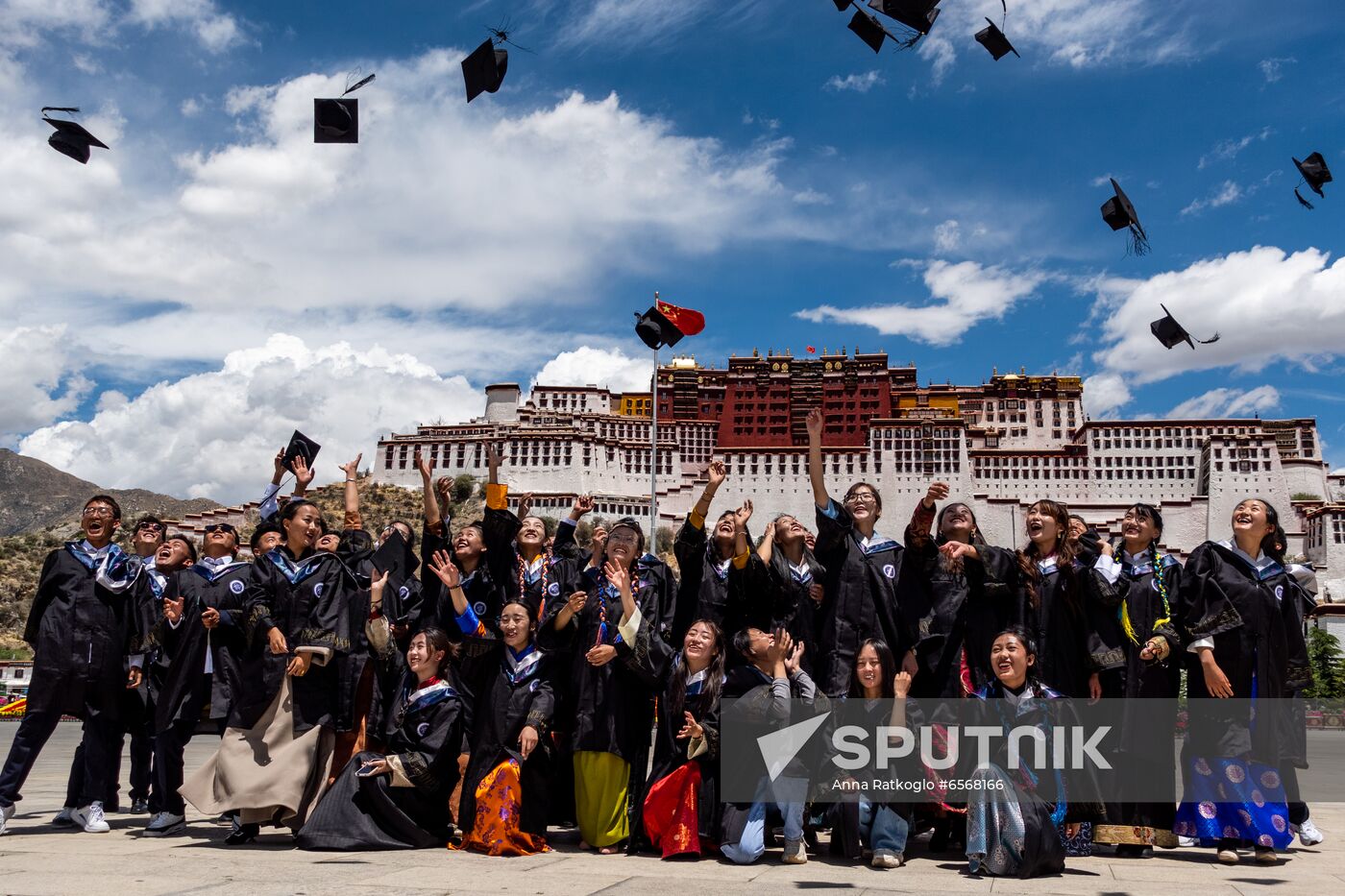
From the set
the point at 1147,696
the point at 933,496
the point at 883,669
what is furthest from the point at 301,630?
the point at 1147,696

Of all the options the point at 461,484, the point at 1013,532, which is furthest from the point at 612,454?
the point at 1013,532

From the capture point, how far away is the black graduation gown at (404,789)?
5832mm

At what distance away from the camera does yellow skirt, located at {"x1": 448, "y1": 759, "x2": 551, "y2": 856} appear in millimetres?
5828

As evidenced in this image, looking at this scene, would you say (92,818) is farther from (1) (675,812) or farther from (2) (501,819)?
(1) (675,812)

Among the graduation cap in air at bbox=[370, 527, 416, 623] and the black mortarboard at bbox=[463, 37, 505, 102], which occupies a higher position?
the black mortarboard at bbox=[463, 37, 505, 102]

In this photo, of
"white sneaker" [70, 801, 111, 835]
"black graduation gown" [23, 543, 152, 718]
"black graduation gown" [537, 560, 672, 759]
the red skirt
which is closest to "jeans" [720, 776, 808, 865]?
the red skirt

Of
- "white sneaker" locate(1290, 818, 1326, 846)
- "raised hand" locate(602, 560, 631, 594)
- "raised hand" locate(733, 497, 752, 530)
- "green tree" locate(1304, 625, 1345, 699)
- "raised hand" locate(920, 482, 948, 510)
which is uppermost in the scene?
"raised hand" locate(920, 482, 948, 510)

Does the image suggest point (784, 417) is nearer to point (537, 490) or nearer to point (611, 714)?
point (537, 490)

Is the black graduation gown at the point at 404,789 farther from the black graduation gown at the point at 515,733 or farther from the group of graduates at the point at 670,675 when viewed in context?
the black graduation gown at the point at 515,733

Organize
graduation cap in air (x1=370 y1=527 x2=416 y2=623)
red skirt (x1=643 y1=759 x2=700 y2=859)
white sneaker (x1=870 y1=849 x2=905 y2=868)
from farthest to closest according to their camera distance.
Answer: graduation cap in air (x1=370 y1=527 x2=416 y2=623) < red skirt (x1=643 y1=759 x2=700 y2=859) < white sneaker (x1=870 y1=849 x2=905 y2=868)

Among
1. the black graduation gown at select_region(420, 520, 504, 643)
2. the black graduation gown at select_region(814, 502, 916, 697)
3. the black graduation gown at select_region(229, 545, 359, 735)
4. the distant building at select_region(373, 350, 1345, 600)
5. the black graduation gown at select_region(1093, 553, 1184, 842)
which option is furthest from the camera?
the distant building at select_region(373, 350, 1345, 600)

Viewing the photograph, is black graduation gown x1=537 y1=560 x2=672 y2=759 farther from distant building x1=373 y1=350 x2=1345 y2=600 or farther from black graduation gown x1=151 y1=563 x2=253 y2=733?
distant building x1=373 y1=350 x2=1345 y2=600

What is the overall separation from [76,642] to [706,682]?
418 cm

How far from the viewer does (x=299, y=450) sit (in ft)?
25.5
